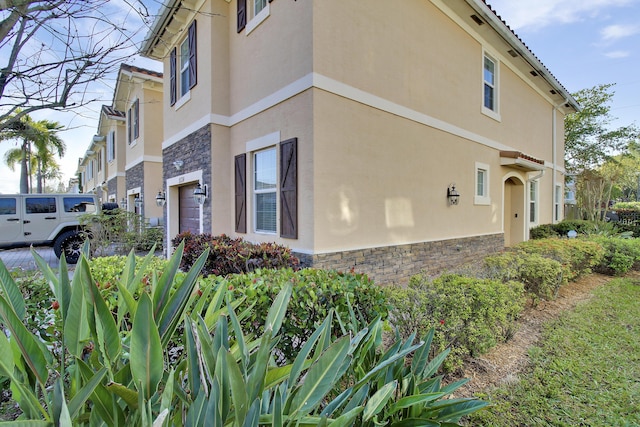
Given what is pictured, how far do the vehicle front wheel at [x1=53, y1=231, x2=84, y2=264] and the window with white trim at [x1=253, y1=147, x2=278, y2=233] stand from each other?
6.56 metres

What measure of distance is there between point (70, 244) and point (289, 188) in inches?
342

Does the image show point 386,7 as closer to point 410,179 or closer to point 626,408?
point 410,179

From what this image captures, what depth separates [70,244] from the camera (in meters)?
10.3

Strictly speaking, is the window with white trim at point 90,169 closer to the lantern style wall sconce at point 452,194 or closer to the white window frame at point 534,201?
the lantern style wall sconce at point 452,194

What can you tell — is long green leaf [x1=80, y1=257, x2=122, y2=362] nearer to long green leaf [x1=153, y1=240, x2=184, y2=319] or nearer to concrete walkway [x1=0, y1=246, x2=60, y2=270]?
long green leaf [x1=153, y1=240, x2=184, y2=319]

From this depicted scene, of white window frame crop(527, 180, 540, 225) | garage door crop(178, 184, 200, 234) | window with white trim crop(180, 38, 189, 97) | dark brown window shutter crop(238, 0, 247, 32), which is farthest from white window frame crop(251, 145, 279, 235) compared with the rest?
white window frame crop(527, 180, 540, 225)

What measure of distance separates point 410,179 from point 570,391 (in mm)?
5077

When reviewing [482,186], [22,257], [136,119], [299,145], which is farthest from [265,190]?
[22,257]

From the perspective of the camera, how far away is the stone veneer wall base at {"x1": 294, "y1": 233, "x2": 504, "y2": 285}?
5895 mm

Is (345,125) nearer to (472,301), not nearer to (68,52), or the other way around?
(472,301)

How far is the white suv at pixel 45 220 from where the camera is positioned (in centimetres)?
952

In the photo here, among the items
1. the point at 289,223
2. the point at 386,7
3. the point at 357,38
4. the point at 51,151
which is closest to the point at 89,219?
the point at 289,223

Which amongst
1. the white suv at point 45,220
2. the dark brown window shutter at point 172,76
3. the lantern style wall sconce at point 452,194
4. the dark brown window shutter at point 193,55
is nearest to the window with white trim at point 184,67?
the dark brown window shutter at point 172,76

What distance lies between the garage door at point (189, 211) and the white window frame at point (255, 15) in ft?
14.4
